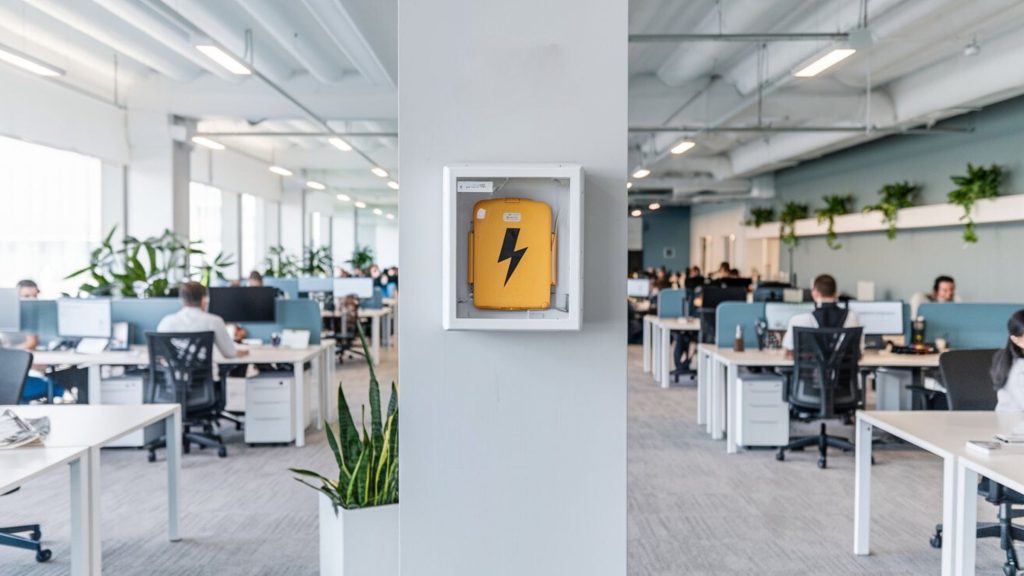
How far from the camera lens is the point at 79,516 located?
2889mm

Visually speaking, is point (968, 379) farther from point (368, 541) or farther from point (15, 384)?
point (15, 384)

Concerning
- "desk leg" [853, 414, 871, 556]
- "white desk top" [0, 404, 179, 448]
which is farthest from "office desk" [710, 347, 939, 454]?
"white desk top" [0, 404, 179, 448]

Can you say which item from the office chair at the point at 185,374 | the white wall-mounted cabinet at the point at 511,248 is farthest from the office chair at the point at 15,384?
the white wall-mounted cabinet at the point at 511,248

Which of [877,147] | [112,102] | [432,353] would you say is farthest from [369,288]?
[432,353]

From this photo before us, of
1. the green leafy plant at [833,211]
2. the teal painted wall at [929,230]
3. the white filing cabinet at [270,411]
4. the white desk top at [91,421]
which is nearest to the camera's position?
the white desk top at [91,421]

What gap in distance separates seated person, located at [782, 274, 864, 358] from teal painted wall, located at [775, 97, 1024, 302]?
3.79m

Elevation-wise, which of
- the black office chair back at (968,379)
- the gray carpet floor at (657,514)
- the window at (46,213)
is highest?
the window at (46,213)

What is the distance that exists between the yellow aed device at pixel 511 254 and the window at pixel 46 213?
25.7 feet

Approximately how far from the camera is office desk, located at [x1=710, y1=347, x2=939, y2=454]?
5875 millimetres

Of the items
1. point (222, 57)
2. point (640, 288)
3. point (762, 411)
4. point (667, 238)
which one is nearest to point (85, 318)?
point (222, 57)

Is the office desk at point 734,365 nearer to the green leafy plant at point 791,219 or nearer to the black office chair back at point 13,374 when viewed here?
the black office chair back at point 13,374

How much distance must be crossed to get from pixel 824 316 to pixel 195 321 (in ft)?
14.8

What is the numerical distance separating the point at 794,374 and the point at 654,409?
2257 millimetres

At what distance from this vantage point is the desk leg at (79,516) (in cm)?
288
